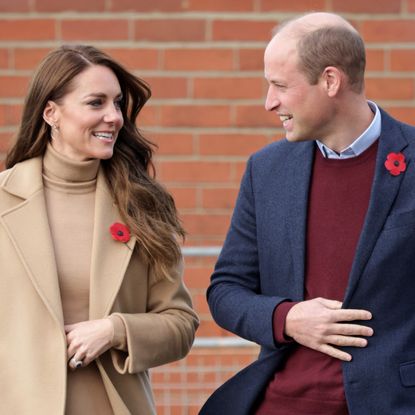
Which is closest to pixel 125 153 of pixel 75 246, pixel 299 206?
pixel 75 246

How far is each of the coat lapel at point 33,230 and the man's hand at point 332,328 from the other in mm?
834

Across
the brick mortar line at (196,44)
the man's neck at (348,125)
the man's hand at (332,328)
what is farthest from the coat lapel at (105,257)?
the brick mortar line at (196,44)

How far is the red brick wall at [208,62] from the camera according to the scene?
25.5ft

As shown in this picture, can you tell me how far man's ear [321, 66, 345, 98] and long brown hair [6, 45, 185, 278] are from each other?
766 mm

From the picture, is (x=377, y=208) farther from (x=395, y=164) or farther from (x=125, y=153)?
(x=125, y=153)

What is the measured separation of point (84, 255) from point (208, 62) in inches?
114

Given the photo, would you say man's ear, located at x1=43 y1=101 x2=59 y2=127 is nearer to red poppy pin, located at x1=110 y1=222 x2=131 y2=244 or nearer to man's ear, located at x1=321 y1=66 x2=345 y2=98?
red poppy pin, located at x1=110 y1=222 x2=131 y2=244

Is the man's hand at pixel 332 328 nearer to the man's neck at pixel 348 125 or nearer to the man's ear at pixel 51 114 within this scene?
the man's neck at pixel 348 125

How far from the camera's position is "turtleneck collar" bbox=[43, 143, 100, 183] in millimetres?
5191

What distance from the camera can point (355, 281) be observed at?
4805 millimetres

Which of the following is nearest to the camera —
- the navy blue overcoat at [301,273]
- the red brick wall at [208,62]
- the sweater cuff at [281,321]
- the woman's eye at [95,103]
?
the navy blue overcoat at [301,273]

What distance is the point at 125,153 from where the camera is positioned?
17.6ft

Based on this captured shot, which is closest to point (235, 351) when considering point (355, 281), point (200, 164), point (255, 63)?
point (200, 164)

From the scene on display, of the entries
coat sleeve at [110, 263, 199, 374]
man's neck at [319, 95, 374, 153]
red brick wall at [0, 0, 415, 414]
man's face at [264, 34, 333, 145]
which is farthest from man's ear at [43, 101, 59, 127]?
red brick wall at [0, 0, 415, 414]
